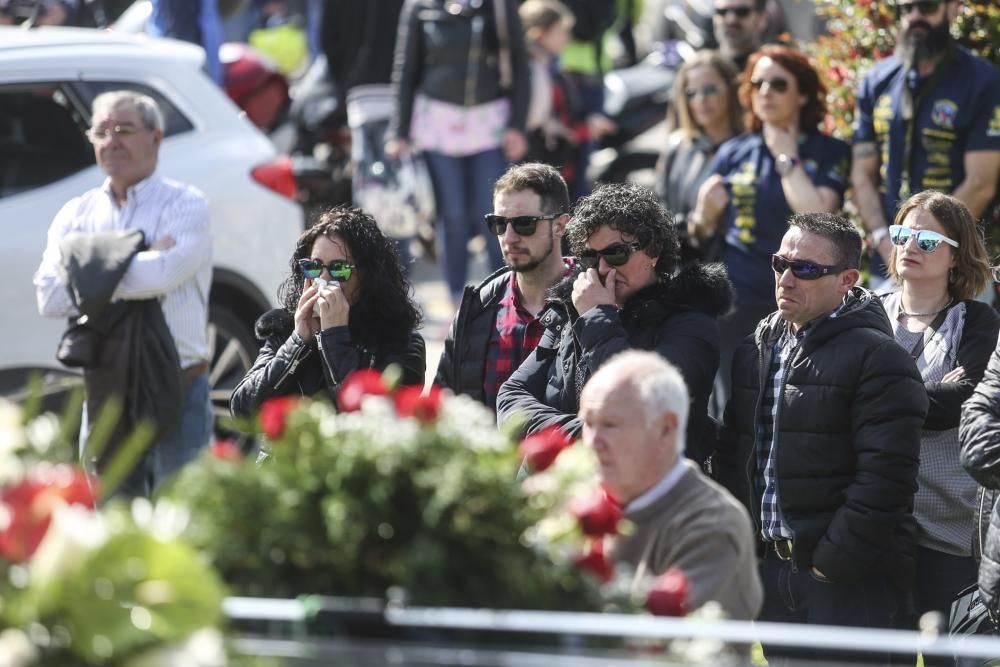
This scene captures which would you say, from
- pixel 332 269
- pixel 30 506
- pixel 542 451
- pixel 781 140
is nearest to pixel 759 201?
pixel 781 140

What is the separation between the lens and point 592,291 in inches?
211

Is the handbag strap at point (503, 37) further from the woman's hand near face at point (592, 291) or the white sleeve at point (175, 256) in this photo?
the woman's hand near face at point (592, 291)

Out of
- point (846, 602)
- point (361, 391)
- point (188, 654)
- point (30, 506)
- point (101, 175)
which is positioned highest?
point (101, 175)

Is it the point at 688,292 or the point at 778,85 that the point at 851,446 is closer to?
the point at 688,292

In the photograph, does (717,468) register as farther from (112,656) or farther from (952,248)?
(112,656)

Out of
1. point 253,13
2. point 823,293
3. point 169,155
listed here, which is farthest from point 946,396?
point 253,13

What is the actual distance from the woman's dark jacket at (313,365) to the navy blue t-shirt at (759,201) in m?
2.05

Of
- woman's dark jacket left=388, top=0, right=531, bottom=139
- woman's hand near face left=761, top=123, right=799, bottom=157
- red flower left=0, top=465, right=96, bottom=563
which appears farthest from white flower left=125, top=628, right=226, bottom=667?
woman's dark jacket left=388, top=0, right=531, bottom=139

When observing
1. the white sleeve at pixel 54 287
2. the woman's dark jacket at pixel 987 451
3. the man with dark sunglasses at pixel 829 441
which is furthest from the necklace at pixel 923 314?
the white sleeve at pixel 54 287

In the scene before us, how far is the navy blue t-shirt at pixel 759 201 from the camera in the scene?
7406 mm

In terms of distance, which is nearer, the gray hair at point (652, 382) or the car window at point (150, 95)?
the gray hair at point (652, 382)

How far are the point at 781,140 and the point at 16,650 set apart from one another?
208 inches

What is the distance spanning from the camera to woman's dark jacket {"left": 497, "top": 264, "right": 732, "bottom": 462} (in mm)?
5234

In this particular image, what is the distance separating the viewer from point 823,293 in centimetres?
527
